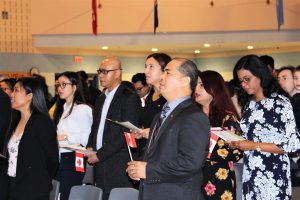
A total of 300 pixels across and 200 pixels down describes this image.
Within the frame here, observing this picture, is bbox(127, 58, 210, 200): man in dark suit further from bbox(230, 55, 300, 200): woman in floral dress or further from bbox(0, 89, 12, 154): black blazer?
bbox(0, 89, 12, 154): black blazer

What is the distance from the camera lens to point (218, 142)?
4.40 metres

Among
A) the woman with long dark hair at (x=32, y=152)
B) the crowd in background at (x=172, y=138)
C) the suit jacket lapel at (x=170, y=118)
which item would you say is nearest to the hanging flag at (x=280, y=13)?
the crowd in background at (x=172, y=138)

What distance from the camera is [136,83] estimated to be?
9398 millimetres

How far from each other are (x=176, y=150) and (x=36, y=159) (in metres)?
1.87

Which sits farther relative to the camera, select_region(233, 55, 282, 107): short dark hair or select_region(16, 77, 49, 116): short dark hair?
select_region(16, 77, 49, 116): short dark hair

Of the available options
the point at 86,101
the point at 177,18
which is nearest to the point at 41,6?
the point at 177,18

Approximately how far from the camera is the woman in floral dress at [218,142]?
4363 millimetres

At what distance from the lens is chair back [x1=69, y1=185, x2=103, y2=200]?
4559 millimetres

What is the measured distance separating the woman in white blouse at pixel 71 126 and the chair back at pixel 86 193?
102cm

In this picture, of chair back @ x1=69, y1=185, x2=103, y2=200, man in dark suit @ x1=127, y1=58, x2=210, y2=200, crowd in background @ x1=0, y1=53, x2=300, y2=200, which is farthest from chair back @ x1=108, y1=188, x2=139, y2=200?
man in dark suit @ x1=127, y1=58, x2=210, y2=200

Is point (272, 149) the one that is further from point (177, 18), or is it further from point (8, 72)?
point (8, 72)

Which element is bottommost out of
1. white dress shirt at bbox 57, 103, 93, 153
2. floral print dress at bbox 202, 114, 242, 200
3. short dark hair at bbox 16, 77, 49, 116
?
floral print dress at bbox 202, 114, 242, 200

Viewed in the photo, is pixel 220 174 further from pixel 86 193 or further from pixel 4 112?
pixel 4 112

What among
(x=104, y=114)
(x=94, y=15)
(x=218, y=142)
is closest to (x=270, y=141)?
(x=218, y=142)
